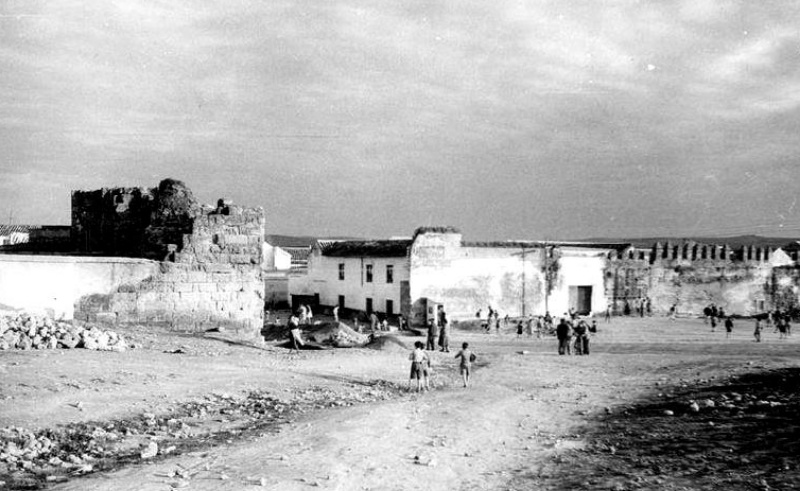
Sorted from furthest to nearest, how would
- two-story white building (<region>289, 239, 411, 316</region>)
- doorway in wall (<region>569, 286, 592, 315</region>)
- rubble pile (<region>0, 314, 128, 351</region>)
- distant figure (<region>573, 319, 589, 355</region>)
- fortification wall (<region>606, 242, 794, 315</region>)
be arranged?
fortification wall (<region>606, 242, 794, 315</region>) → doorway in wall (<region>569, 286, 592, 315</region>) → two-story white building (<region>289, 239, 411, 316</region>) → distant figure (<region>573, 319, 589, 355</region>) → rubble pile (<region>0, 314, 128, 351</region>)

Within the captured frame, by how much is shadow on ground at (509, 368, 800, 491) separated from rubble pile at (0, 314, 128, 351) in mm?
8740

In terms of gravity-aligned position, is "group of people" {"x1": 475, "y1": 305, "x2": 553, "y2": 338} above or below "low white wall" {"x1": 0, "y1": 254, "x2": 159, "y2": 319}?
below

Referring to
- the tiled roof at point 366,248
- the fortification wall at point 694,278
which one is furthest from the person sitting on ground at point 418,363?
the fortification wall at point 694,278

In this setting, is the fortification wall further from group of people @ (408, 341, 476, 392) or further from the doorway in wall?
group of people @ (408, 341, 476, 392)

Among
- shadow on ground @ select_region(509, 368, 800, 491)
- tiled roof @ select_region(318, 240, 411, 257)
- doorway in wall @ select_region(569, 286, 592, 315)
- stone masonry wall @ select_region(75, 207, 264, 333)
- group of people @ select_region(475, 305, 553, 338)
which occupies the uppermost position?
tiled roof @ select_region(318, 240, 411, 257)

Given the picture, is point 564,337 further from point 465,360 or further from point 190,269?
point 190,269

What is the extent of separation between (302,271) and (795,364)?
101 ft

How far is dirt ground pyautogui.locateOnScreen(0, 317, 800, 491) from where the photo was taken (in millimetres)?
8891

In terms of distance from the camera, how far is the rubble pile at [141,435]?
8445 mm

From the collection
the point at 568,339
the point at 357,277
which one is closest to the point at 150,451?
the point at 568,339

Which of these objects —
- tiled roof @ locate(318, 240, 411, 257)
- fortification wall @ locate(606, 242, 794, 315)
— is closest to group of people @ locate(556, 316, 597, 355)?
tiled roof @ locate(318, 240, 411, 257)

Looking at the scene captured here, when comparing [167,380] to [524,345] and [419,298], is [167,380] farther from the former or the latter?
[419,298]

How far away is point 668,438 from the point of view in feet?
37.7

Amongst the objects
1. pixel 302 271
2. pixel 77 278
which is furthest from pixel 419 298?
pixel 77 278
